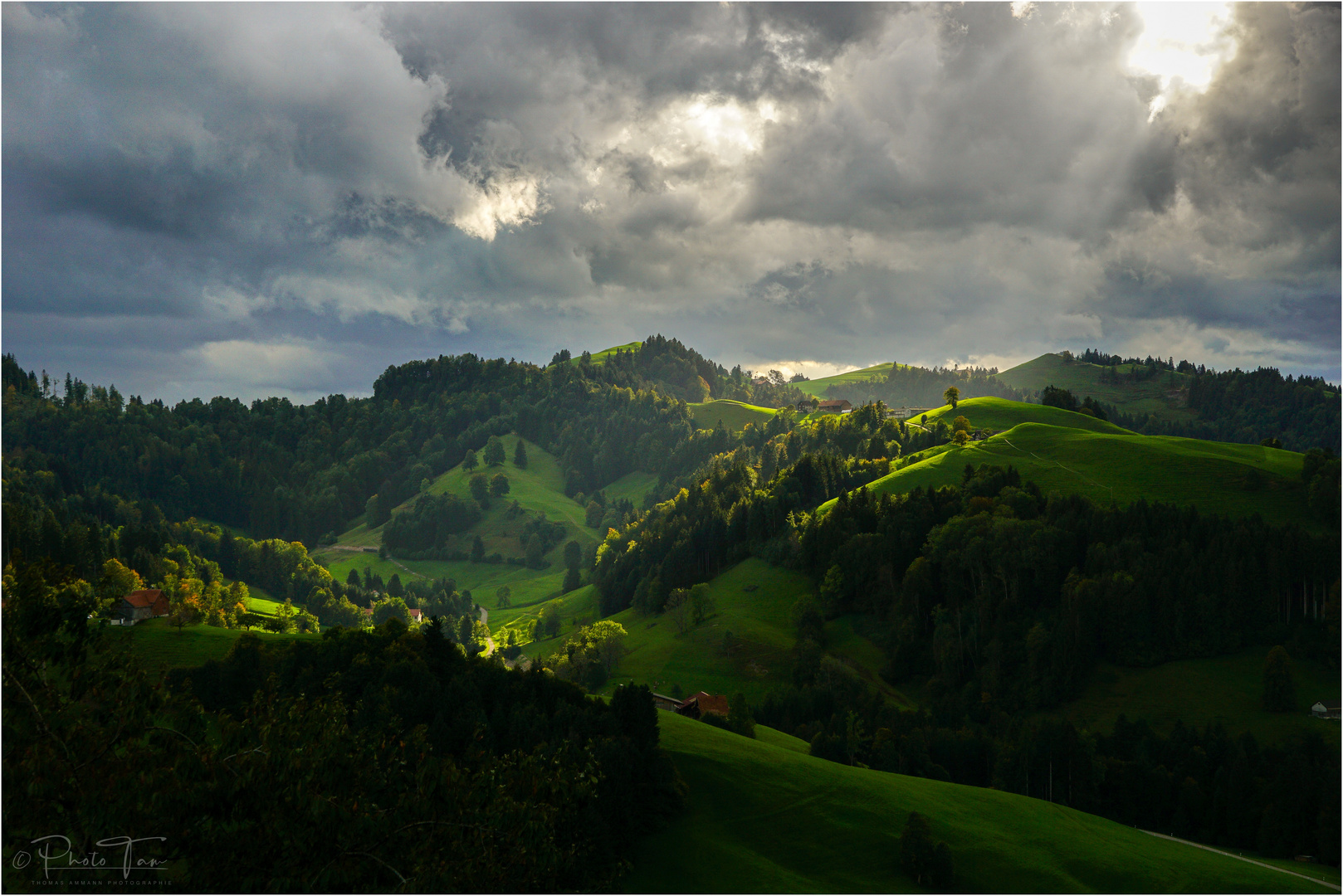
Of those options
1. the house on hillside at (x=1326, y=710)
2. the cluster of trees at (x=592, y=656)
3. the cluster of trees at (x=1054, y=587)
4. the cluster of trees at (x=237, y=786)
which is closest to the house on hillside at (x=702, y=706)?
the cluster of trees at (x=592, y=656)

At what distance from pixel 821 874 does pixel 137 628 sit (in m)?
89.8

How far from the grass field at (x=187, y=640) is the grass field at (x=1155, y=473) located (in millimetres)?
130886

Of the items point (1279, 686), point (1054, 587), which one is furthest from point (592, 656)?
point (1279, 686)

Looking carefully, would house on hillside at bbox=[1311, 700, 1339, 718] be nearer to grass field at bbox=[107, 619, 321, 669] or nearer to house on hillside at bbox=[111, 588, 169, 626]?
grass field at bbox=[107, 619, 321, 669]

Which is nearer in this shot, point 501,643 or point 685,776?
point 685,776

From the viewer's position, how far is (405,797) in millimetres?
20312

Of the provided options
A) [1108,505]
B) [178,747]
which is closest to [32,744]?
[178,747]

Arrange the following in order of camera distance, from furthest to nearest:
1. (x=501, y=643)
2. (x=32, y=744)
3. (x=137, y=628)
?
1. (x=501, y=643)
2. (x=137, y=628)
3. (x=32, y=744)

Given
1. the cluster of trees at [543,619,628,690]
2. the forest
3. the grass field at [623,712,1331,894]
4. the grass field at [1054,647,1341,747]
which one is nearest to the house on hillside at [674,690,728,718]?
the forest

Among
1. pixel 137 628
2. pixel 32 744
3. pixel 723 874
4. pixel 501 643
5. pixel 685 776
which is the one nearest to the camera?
pixel 32 744

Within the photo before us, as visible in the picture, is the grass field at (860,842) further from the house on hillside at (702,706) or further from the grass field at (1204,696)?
the grass field at (1204,696)

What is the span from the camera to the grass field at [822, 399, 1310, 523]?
150 metres

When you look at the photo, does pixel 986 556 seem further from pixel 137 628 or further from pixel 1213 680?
pixel 137 628
